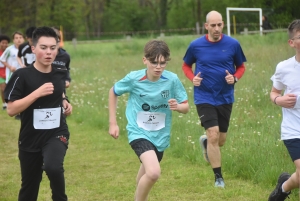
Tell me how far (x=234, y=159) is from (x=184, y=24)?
2676 inches

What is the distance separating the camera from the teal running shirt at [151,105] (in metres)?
6.03

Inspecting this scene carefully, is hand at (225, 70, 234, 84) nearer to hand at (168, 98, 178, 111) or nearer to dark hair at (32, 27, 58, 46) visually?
hand at (168, 98, 178, 111)

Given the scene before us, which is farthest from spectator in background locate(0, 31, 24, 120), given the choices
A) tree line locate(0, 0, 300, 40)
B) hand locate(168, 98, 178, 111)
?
tree line locate(0, 0, 300, 40)

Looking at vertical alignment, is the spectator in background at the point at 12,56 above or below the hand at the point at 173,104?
below

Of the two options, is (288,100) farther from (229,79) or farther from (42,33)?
(42,33)

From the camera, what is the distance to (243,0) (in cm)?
4722

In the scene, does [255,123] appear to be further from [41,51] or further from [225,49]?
[41,51]

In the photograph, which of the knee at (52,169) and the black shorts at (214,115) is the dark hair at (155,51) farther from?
the black shorts at (214,115)

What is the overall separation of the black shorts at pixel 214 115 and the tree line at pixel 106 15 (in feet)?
156

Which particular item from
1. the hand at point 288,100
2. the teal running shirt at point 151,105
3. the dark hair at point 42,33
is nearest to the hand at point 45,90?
the dark hair at point 42,33

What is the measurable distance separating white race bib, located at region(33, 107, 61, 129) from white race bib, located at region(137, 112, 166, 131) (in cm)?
86

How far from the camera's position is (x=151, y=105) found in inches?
238

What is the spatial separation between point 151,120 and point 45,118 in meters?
1.07

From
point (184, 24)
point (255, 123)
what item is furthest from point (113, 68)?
point (184, 24)
